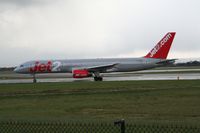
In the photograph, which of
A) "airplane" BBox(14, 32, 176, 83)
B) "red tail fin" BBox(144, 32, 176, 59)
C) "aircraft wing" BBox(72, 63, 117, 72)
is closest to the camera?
"aircraft wing" BBox(72, 63, 117, 72)

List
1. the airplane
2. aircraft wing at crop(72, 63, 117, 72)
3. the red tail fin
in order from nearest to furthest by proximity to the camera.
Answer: aircraft wing at crop(72, 63, 117, 72) < the airplane < the red tail fin

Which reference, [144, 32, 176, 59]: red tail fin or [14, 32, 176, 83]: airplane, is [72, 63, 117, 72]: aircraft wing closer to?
[14, 32, 176, 83]: airplane

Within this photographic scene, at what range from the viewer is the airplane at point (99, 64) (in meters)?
53.0

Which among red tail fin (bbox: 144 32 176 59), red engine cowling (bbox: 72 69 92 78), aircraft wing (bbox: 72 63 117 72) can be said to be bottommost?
red engine cowling (bbox: 72 69 92 78)

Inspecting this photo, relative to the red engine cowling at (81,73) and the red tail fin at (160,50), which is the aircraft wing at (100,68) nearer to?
the red engine cowling at (81,73)

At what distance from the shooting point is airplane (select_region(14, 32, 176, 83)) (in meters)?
53.0

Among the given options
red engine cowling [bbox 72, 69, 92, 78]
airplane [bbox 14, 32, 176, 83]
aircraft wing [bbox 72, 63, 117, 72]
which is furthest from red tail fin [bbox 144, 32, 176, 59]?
red engine cowling [bbox 72, 69, 92, 78]

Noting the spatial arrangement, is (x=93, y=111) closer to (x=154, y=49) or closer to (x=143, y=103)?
(x=143, y=103)

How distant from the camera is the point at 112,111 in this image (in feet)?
56.9

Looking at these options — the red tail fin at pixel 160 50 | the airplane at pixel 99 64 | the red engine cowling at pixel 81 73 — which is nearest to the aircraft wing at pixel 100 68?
the airplane at pixel 99 64

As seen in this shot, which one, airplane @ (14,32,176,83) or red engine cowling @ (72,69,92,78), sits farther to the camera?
airplane @ (14,32,176,83)

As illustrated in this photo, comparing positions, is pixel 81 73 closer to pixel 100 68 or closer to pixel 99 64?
pixel 100 68

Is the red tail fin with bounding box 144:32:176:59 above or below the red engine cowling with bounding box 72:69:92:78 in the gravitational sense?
above

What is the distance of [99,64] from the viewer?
176ft
